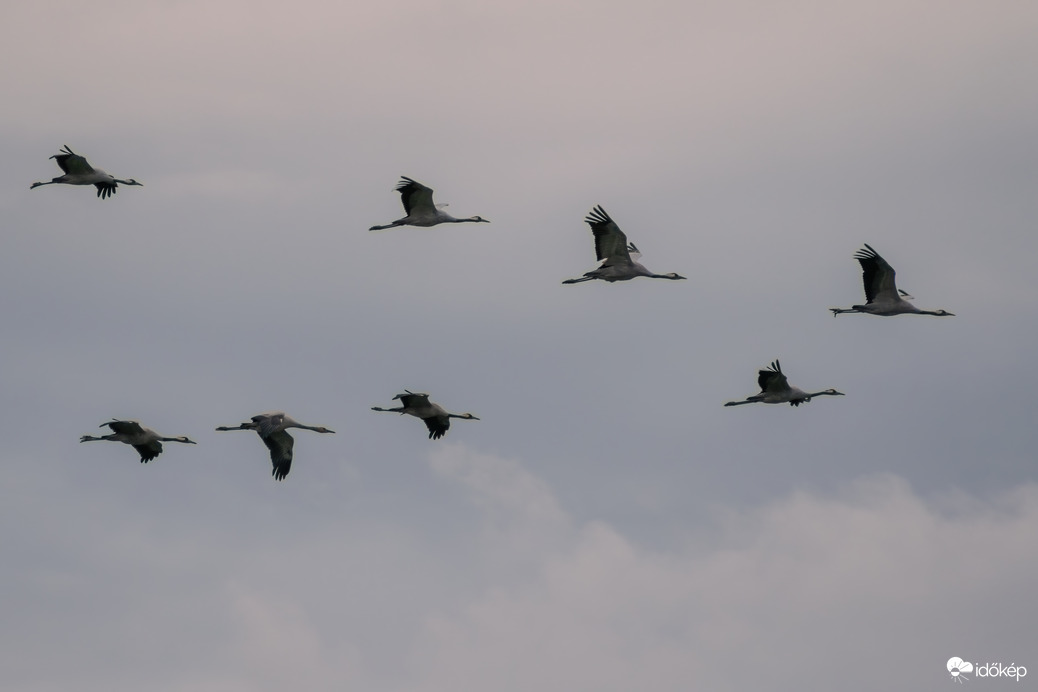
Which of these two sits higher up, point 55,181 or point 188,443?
point 55,181

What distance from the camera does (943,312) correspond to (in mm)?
77000

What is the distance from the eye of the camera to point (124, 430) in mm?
75000

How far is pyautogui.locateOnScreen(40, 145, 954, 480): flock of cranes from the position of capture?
7281cm

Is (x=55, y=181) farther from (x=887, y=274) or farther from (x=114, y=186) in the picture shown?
(x=887, y=274)

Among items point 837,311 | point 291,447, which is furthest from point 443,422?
point 837,311

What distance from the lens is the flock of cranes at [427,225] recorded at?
239 feet

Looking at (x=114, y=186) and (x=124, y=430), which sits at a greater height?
(x=114, y=186)

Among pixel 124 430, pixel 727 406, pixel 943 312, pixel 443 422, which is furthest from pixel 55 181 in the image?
pixel 943 312

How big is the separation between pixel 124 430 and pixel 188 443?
10.0 feet

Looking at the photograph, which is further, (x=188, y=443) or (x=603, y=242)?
(x=188, y=443)

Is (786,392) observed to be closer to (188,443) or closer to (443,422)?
(443,422)

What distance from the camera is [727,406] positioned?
74.7m

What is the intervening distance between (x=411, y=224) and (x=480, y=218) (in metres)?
2.59

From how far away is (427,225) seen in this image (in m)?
74.5
